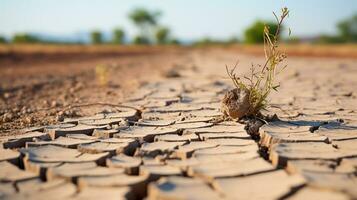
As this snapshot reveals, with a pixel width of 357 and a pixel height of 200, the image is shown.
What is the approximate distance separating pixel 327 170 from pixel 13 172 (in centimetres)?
151

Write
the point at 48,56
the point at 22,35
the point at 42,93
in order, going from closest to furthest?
1. the point at 42,93
2. the point at 48,56
3. the point at 22,35

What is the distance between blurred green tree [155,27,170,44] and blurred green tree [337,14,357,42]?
18.3 metres

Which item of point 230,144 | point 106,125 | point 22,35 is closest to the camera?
point 230,144

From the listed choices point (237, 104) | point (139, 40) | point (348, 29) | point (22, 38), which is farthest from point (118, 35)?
point (237, 104)

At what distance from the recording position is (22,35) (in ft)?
106

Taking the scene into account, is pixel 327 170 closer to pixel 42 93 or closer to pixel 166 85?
pixel 166 85

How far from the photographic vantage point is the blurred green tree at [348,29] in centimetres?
4588

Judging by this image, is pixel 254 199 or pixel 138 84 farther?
pixel 138 84

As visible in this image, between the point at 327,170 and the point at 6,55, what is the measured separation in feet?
45.6

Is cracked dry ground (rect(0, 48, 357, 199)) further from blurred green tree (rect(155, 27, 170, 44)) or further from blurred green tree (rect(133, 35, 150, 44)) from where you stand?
blurred green tree (rect(155, 27, 170, 44))

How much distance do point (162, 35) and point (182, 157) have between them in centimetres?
4452

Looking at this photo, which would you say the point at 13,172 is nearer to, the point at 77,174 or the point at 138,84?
the point at 77,174

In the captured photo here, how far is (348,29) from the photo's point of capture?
153 feet

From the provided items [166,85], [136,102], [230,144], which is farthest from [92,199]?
[166,85]
